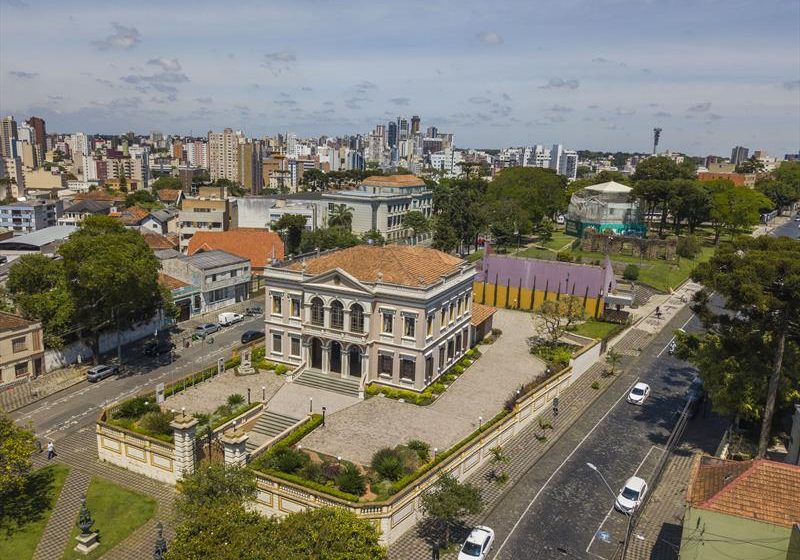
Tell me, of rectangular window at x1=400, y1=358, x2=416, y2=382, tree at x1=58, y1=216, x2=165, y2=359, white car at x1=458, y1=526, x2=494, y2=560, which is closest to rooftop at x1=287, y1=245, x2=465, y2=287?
rectangular window at x1=400, y1=358, x2=416, y2=382

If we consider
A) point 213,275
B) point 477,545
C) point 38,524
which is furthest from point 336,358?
point 213,275

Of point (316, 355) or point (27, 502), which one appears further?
point (316, 355)

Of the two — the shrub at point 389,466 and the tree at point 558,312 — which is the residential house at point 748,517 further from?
the tree at point 558,312

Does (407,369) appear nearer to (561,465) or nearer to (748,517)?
(561,465)

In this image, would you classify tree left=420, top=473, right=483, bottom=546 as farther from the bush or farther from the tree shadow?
the bush

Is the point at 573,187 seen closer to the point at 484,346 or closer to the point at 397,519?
the point at 484,346

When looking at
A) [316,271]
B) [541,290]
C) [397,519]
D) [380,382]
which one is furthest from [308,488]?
[541,290]
